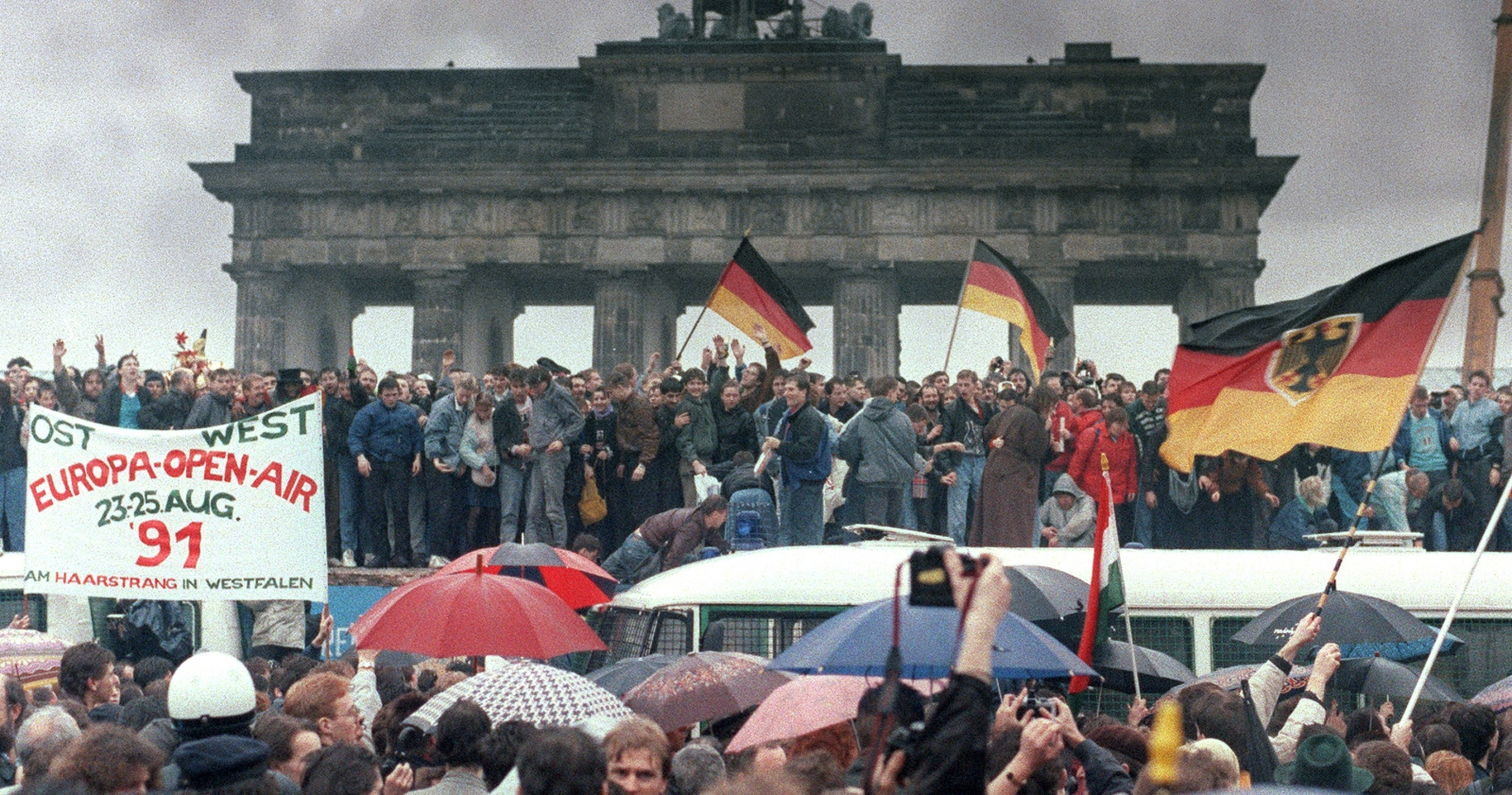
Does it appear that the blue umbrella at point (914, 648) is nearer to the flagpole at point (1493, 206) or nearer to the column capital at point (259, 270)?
the flagpole at point (1493, 206)

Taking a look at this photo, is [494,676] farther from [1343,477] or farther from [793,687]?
[1343,477]

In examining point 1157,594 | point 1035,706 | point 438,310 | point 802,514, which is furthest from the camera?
point 438,310

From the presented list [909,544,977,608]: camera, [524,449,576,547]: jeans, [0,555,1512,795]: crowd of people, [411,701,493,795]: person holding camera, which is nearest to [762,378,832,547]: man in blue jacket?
[524,449,576,547]: jeans

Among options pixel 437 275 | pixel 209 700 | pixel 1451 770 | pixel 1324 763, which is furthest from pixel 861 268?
pixel 209 700

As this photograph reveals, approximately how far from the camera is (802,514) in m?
17.4

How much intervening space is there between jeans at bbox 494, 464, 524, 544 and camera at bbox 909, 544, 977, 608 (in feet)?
45.4

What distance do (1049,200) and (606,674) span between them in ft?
140

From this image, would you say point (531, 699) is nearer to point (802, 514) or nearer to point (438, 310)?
point (802, 514)

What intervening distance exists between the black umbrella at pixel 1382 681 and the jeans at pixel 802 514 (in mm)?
6273

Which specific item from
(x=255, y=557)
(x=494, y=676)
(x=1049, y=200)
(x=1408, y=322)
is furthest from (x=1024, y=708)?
(x=1049, y=200)

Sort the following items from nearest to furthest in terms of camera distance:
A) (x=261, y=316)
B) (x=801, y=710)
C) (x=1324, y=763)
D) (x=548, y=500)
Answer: (x=1324, y=763)
(x=801, y=710)
(x=548, y=500)
(x=261, y=316)

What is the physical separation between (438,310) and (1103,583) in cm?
4369

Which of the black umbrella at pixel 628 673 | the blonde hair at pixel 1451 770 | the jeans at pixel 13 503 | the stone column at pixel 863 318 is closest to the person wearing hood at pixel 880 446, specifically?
the black umbrella at pixel 628 673

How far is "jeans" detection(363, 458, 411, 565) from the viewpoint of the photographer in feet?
62.1
